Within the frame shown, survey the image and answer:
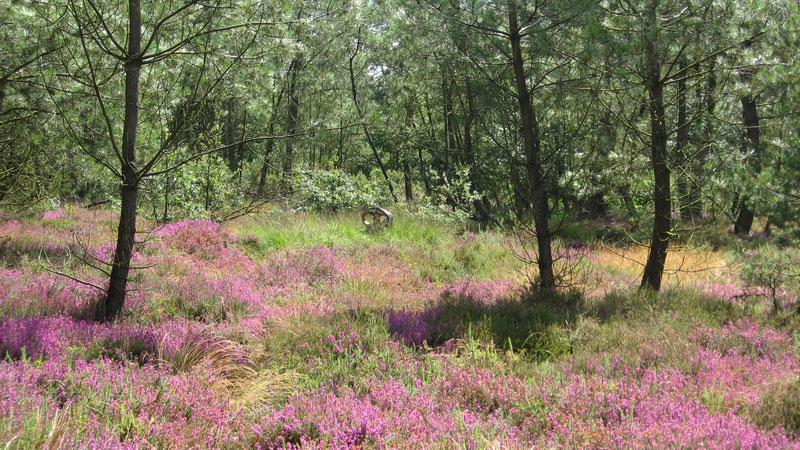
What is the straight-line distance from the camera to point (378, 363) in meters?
→ 4.23

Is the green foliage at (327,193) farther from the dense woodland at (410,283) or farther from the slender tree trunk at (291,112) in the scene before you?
the slender tree trunk at (291,112)

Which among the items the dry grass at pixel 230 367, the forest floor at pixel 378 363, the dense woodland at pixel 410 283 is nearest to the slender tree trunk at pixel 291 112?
the dense woodland at pixel 410 283

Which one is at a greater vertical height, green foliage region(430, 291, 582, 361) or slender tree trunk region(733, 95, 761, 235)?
slender tree trunk region(733, 95, 761, 235)

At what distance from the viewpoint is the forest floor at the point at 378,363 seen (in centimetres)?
302

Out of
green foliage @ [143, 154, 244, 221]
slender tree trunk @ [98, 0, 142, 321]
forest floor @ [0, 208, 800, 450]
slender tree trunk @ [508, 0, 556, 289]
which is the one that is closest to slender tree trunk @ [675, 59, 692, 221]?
forest floor @ [0, 208, 800, 450]

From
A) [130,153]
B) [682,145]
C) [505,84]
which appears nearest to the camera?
[130,153]

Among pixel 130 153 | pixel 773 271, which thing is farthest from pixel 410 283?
pixel 773 271

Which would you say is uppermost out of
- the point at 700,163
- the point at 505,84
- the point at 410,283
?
the point at 505,84

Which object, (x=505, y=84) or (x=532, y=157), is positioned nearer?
(x=532, y=157)

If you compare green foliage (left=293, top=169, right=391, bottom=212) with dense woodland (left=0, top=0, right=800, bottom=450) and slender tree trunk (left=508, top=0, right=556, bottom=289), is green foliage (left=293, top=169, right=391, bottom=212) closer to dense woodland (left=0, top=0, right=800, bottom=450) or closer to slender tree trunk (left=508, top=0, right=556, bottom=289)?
dense woodland (left=0, top=0, right=800, bottom=450)

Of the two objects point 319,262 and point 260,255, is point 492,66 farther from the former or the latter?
point 260,255

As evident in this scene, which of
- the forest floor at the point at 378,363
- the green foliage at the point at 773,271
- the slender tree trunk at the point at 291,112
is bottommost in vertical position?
the forest floor at the point at 378,363

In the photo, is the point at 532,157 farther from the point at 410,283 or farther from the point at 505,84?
the point at 410,283

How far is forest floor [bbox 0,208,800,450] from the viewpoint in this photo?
119 inches
